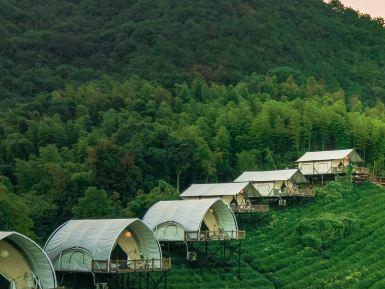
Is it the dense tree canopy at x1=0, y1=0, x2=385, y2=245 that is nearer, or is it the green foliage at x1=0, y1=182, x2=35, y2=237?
the green foliage at x1=0, y1=182, x2=35, y2=237

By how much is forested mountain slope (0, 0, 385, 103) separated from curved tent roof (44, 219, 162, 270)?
67.1 m

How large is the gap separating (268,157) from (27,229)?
3184 cm

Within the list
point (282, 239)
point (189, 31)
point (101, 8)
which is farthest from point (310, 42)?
point (282, 239)

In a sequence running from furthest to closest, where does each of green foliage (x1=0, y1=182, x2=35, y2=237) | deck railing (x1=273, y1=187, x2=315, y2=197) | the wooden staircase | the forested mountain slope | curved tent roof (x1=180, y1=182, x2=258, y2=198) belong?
the forested mountain slope
the wooden staircase
deck railing (x1=273, y1=187, x2=315, y2=197)
curved tent roof (x1=180, y1=182, x2=258, y2=198)
green foliage (x1=0, y1=182, x2=35, y2=237)

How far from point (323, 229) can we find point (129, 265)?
16.3m

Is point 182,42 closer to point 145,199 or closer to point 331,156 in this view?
point 331,156

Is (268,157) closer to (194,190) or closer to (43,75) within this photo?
(194,190)

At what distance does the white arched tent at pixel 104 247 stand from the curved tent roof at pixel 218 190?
55.5 feet

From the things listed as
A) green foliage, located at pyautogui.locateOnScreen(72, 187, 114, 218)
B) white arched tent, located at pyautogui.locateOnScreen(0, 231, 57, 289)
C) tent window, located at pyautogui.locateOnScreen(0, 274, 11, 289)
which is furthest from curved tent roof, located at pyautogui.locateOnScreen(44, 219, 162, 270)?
green foliage, located at pyautogui.locateOnScreen(72, 187, 114, 218)

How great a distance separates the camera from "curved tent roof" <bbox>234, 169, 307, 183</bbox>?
206ft

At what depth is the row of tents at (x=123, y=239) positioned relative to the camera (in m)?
35.2

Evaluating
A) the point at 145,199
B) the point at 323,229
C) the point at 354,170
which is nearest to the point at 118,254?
the point at 145,199

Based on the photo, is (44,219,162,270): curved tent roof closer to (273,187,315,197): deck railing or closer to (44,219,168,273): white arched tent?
(44,219,168,273): white arched tent

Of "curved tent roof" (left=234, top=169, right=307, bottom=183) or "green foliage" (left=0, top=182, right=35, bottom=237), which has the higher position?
"curved tent roof" (left=234, top=169, right=307, bottom=183)
